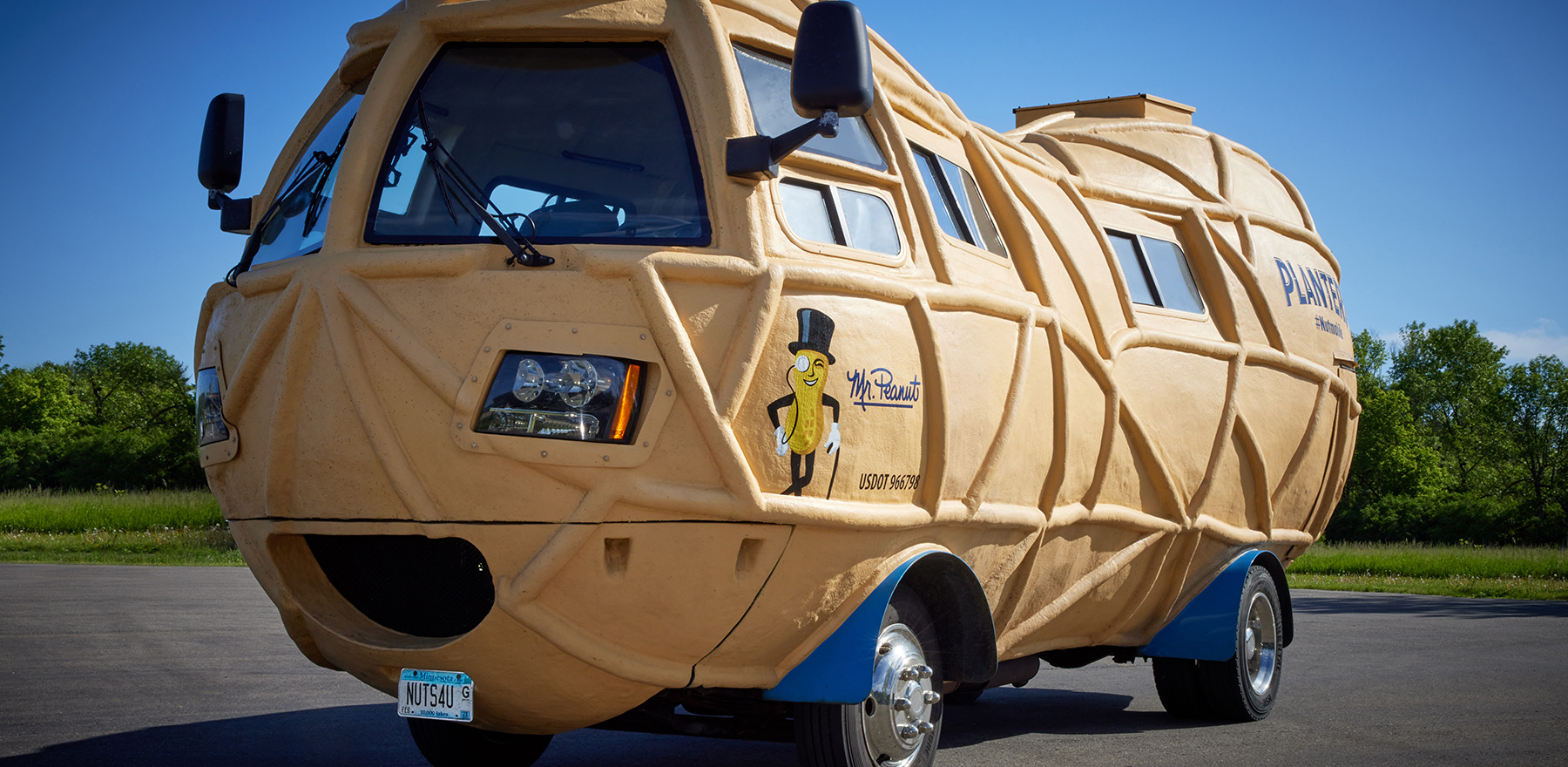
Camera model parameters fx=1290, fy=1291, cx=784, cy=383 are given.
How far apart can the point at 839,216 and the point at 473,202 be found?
1.36m

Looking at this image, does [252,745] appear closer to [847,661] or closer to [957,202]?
[847,661]

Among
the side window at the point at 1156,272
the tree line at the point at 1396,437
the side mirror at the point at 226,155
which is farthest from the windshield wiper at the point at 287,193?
the tree line at the point at 1396,437

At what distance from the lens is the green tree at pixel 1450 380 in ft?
242

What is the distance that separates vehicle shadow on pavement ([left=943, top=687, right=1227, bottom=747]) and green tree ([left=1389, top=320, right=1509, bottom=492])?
71.0 metres

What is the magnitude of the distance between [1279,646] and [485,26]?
259 inches

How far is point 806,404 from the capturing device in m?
4.50

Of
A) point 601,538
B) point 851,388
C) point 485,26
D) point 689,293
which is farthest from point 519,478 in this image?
point 485,26

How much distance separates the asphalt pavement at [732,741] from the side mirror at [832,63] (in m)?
3.72

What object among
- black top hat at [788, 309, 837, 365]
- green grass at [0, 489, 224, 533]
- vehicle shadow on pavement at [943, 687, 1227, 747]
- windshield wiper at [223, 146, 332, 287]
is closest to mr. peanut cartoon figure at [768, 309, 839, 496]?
black top hat at [788, 309, 837, 365]

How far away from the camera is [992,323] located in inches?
217

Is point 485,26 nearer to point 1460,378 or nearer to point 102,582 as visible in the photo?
point 102,582

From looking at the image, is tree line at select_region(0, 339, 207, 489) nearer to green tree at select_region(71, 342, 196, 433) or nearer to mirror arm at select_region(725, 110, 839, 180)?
green tree at select_region(71, 342, 196, 433)

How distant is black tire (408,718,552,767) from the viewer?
19.2ft

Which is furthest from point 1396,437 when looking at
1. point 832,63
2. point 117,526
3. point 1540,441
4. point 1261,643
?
point 832,63
